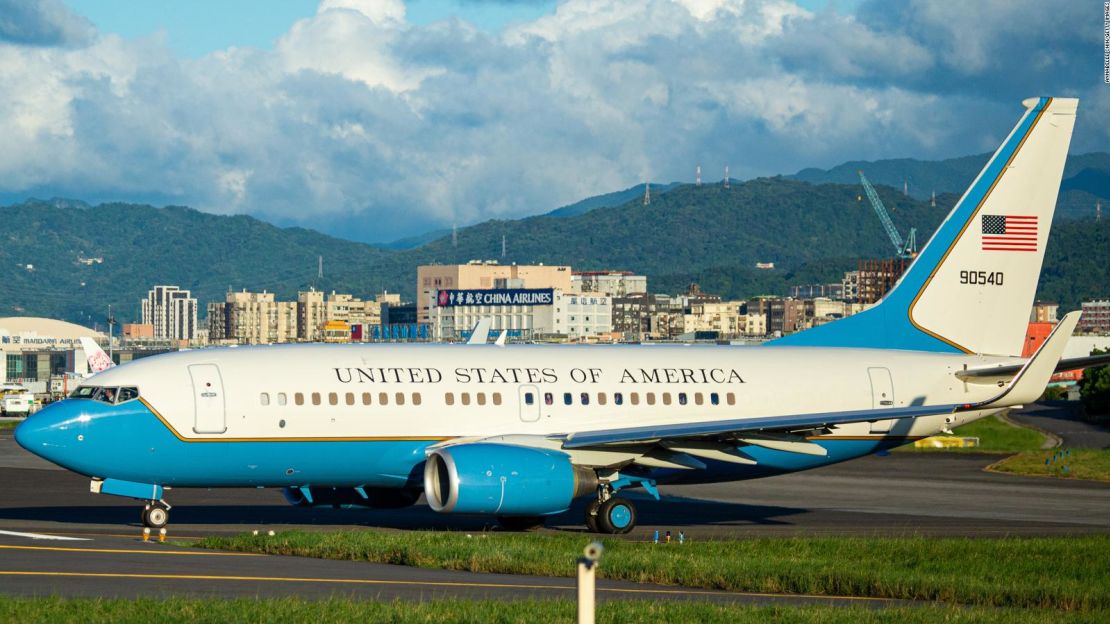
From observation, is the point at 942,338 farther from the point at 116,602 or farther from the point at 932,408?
the point at 116,602

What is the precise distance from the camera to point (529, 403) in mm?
36969

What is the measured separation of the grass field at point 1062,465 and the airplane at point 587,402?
14885 mm

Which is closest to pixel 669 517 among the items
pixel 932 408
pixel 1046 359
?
pixel 932 408

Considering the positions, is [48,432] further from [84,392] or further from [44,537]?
[44,537]

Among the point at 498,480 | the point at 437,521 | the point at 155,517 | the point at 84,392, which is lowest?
the point at 437,521

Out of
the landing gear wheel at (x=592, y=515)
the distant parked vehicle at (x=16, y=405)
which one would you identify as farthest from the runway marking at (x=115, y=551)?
the distant parked vehicle at (x=16, y=405)

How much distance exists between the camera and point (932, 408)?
117ft

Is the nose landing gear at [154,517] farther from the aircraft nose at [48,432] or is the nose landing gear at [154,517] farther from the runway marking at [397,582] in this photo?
the runway marking at [397,582]

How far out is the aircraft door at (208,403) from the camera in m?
34.2

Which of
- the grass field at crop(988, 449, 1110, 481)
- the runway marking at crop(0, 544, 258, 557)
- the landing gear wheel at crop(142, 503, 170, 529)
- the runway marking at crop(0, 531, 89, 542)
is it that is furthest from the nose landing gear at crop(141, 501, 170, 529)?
the grass field at crop(988, 449, 1110, 481)

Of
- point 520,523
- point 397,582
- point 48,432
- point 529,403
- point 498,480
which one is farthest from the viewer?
point 529,403

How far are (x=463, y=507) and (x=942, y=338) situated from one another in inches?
653

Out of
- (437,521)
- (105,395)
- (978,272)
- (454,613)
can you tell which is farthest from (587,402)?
(454,613)

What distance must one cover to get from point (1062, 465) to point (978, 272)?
18.1m
